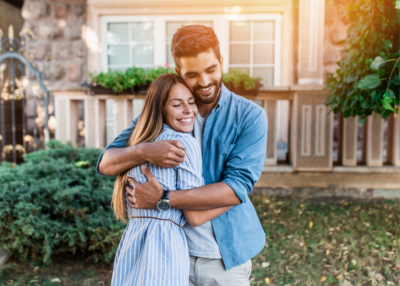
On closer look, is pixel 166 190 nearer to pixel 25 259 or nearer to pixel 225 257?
pixel 225 257

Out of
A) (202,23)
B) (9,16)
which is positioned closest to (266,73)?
(202,23)

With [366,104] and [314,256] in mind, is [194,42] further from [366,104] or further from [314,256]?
[314,256]

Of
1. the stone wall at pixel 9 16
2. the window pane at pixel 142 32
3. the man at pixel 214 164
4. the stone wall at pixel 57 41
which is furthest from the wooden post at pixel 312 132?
the stone wall at pixel 9 16

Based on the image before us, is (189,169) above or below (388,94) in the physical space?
below

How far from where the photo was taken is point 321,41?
436cm

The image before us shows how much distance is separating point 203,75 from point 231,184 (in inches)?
22.5

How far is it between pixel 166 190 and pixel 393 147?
4.18m

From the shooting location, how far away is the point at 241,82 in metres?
4.25

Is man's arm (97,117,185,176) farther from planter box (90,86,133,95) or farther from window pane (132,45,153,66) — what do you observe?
window pane (132,45,153,66)

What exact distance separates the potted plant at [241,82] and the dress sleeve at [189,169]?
9.38 feet

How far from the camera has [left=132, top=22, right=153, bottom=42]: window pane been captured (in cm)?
611

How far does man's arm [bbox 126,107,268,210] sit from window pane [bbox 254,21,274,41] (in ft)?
16.1

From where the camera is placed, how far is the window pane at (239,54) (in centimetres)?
611

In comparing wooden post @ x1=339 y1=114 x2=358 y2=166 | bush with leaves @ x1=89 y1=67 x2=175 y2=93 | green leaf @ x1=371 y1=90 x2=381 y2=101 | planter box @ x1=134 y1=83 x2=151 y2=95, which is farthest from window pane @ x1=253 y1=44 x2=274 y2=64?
green leaf @ x1=371 y1=90 x2=381 y2=101
